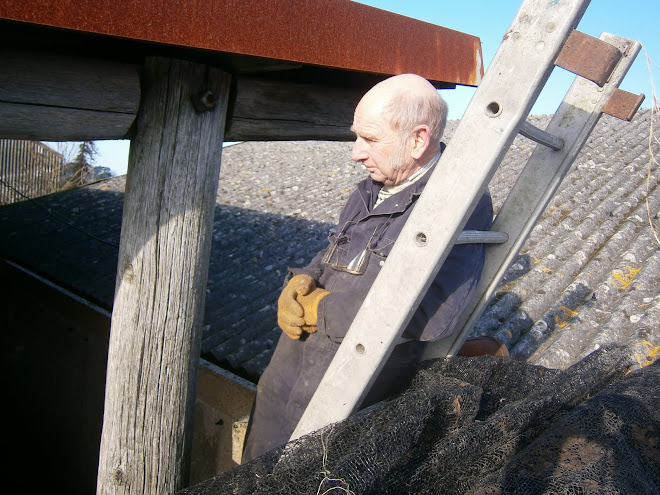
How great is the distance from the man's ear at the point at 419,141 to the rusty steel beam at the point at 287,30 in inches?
18.1

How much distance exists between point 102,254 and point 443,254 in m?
5.63

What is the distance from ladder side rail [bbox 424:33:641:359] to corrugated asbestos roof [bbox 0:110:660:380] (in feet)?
1.19

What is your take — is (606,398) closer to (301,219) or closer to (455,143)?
(455,143)

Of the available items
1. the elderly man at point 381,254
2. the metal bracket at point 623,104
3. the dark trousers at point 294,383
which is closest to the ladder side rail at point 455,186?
the elderly man at point 381,254

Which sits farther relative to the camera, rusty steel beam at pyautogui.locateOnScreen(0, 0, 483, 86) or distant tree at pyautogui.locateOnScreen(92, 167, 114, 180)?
distant tree at pyautogui.locateOnScreen(92, 167, 114, 180)

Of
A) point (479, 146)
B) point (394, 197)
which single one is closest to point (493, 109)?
point (479, 146)

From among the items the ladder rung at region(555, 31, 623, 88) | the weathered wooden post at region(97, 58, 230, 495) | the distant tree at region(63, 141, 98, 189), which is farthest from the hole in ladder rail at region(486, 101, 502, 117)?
the distant tree at region(63, 141, 98, 189)

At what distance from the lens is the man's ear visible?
5.76 feet

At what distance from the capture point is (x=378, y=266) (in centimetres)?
175

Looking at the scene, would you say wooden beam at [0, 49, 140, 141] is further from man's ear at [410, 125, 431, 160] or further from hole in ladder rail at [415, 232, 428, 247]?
hole in ladder rail at [415, 232, 428, 247]

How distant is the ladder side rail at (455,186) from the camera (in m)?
1.17

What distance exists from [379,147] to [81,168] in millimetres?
20012

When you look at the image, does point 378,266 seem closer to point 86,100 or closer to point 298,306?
point 298,306

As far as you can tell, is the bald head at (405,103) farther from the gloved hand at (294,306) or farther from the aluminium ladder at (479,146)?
the gloved hand at (294,306)
